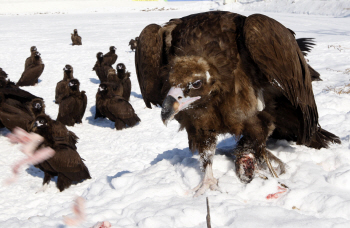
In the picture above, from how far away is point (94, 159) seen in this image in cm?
626

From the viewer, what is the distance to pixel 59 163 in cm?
518

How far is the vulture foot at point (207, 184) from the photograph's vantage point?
3299 millimetres

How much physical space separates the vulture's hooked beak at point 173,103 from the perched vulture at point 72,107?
5750mm

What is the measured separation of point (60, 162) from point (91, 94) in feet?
17.8

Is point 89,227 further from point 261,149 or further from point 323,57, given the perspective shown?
point 323,57

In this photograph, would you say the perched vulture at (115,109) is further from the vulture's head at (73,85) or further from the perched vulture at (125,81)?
the perched vulture at (125,81)

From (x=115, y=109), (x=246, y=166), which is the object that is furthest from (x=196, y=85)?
(x=115, y=109)

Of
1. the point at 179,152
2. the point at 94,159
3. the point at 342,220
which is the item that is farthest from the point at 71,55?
the point at 342,220

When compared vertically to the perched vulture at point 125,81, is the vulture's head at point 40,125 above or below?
above

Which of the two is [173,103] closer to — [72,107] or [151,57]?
[151,57]

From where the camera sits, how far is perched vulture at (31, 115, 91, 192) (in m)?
5.16

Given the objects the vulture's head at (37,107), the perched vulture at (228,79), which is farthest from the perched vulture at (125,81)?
the perched vulture at (228,79)

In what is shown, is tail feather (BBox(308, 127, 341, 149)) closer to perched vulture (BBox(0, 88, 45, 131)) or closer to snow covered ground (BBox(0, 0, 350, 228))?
snow covered ground (BBox(0, 0, 350, 228))

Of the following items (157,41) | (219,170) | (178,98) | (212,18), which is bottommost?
(219,170)
